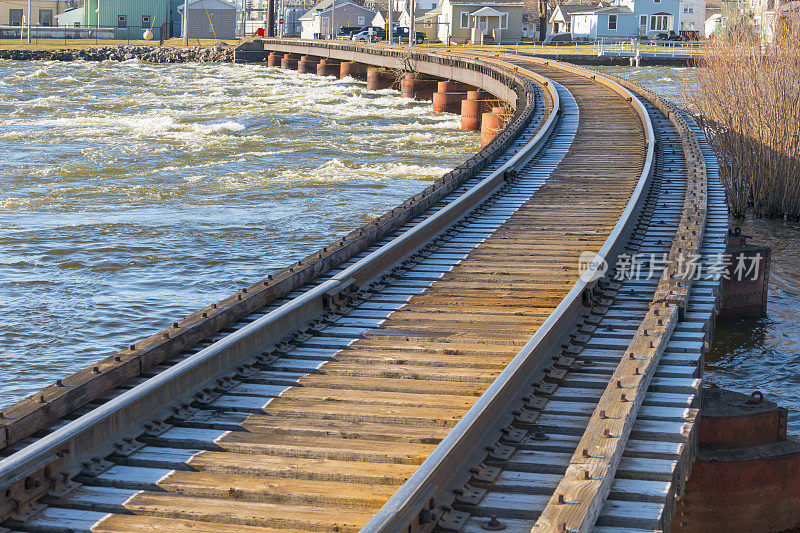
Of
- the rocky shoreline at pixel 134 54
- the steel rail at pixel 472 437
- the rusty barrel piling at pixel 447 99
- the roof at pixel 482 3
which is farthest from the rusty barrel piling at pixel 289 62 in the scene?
the steel rail at pixel 472 437

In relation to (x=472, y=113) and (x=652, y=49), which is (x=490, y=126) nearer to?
(x=472, y=113)

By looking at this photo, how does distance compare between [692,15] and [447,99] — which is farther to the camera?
[692,15]

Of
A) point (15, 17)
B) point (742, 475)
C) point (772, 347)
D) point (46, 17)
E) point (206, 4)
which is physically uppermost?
point (206, 4)

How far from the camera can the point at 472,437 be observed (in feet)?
20.2

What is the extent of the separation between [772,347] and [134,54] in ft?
245

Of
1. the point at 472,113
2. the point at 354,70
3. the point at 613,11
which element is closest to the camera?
the point at 472,113

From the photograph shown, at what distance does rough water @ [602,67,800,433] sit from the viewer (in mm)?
12008

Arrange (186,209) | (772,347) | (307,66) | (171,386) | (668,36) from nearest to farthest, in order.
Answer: (171,386)
(772,347)
(186,209)
(307,66)
(668,36)

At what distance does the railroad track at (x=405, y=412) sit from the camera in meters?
5.53

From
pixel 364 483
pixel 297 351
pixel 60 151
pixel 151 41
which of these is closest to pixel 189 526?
pixel 364 483

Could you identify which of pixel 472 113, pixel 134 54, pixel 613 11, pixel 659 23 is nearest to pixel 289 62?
pixel 134 54

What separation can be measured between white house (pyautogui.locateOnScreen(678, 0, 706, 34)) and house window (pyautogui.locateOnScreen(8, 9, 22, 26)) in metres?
62.6

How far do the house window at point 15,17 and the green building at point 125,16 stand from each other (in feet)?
19.3

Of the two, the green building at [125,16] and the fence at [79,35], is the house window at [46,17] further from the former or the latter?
the fence at [79,35]
